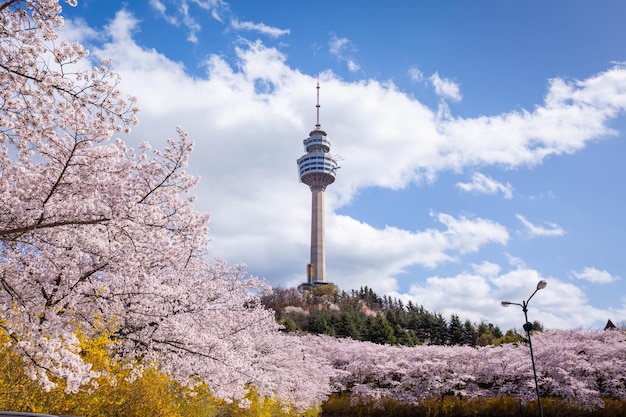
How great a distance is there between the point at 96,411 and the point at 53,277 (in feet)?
9.73

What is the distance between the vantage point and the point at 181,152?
890 cm

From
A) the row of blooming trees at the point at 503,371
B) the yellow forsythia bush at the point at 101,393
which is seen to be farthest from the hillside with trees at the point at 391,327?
the yellow forsythia bush at the point at 101,393

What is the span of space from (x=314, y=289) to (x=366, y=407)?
283 ft

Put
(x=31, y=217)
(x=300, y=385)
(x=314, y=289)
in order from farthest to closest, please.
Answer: (x=314, y=289)
(x=300, y=385)
(x=31, y=217)

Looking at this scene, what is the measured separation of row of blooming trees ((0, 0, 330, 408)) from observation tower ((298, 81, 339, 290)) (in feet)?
413

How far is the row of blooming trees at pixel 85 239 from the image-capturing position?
21.9ft

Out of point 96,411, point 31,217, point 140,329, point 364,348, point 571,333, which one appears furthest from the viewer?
point 364,348

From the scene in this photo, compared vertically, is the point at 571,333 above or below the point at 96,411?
above

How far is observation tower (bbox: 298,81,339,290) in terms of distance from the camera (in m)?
140

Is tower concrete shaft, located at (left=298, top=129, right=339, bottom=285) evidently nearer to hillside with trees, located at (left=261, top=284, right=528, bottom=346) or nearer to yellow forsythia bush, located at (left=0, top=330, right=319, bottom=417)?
hillside with trees, located at (left=261, top=284, right=528, bottom=346)

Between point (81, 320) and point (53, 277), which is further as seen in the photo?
point (81, 320)

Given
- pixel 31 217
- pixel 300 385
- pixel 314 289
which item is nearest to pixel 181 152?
pixel 31 217

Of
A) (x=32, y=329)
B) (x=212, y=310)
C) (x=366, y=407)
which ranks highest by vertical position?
(x=212, y=310)

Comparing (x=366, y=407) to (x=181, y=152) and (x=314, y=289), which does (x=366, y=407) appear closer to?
(x=181, y=152)
